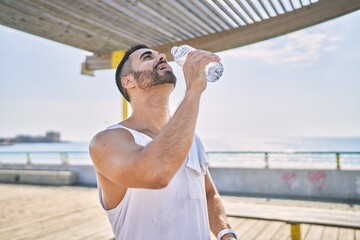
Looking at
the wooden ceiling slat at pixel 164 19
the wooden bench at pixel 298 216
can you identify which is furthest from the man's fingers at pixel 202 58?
the wooden bench at pixel 298 216

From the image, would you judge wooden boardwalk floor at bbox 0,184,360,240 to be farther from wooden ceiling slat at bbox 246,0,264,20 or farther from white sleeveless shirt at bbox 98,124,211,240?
white sleeveless shirt at bbox 98,124,211,240

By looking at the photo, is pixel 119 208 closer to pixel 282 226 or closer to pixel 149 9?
pixel 149 9

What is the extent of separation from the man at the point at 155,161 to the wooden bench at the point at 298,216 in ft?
7.55

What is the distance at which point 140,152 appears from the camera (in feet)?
3.67

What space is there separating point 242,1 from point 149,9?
0.89 meters

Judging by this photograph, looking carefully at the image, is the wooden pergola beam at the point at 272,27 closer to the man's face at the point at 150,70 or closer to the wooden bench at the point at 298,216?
the man's face at the point at 150,70

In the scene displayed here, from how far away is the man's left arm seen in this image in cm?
172

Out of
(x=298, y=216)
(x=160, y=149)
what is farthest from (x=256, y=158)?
(x=160, y=149)

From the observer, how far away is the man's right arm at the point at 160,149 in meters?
1.08

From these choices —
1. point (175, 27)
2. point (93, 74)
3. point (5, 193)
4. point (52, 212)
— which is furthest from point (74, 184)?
point (175, 27)

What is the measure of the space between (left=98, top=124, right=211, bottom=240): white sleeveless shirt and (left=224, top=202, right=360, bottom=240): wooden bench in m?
2.63

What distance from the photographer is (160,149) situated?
3.54 feet

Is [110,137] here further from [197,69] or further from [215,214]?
[215,214]

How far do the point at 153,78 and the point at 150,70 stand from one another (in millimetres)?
58
